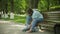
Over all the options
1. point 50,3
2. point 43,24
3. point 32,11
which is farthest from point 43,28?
point 50,3

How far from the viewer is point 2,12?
24.6m

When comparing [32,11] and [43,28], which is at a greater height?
[32,11]

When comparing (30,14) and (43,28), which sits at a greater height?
(30,14)

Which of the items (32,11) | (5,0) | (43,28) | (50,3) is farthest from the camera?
(5,0)

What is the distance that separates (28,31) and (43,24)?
0.68 meters

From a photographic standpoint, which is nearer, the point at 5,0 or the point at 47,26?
the point at 47,26

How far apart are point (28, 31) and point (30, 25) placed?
0.30 metres

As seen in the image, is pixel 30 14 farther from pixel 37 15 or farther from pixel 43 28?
pixel 43 28

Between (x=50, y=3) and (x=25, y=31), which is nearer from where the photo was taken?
(x=25, y=31)

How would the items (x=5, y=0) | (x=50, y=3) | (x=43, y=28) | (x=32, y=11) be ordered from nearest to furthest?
(x=32, y=11) < (x=43, y=28) < (x=50, y=3) < (x=5, y=0)

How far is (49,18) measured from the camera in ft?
31.3

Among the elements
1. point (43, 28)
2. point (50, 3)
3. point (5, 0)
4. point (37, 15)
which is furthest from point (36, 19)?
point (5, 0)

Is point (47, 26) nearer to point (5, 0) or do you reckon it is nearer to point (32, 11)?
point (32, 11)

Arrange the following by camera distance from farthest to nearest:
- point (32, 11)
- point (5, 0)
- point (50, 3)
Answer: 1. point (5, 0)
2. point (50, 3)
3. point (32, 11)
